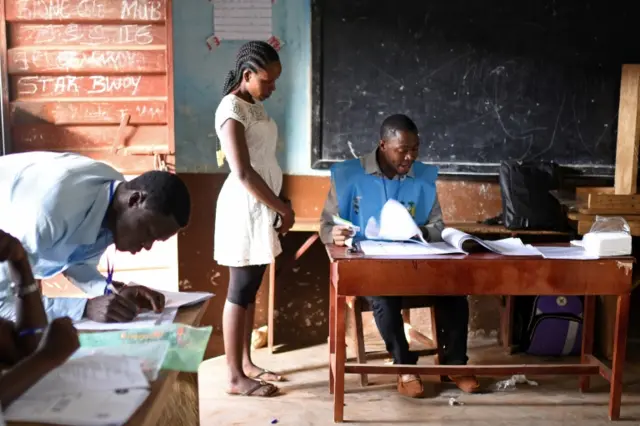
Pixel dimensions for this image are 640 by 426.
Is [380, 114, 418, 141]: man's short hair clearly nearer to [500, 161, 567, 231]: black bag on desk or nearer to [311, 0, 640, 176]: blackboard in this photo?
[311, 0, 640, 176]: blackboard

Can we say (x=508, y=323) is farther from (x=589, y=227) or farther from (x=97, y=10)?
(x=97, y=10)

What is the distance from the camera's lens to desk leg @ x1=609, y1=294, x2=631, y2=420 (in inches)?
105

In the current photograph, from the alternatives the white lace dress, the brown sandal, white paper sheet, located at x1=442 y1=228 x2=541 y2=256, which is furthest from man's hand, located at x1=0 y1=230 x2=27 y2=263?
the brown sandal

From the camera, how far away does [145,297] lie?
167cm

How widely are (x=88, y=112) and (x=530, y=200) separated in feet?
7.60

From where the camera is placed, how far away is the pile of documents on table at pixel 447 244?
262 centimetres

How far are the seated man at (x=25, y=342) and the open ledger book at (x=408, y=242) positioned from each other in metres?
1.50

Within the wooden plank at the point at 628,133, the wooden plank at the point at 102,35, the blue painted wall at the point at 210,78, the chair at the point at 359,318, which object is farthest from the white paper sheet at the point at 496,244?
the wooden plank at the point at 102,35

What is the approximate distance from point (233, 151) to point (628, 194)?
2.06 meters

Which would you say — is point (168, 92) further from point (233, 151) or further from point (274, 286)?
point (274, 286)

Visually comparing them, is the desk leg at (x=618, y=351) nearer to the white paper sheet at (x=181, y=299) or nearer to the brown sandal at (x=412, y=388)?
the brown sandal at (x=412, y=388)

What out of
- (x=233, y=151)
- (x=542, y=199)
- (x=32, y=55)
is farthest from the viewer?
(x=542, y=199)

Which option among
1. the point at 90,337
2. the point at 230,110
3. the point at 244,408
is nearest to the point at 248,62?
the point at 230,110

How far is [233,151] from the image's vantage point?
106 inches
